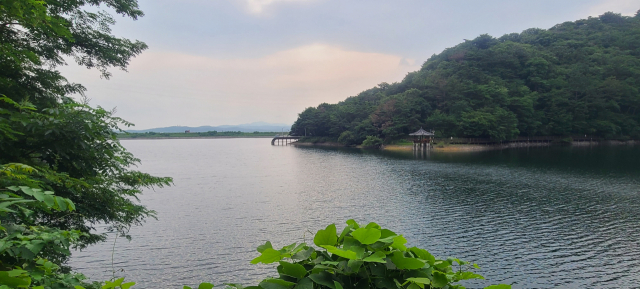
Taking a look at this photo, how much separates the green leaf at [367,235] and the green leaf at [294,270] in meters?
0.30

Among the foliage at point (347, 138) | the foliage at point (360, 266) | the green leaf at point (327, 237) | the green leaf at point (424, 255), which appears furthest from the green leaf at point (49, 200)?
the foliage at point (347, 138)

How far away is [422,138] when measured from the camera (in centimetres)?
5447

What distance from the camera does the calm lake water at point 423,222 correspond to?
10.4m

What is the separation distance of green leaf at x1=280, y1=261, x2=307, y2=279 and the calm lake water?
866 centimetres

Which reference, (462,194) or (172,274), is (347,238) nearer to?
(172,274)

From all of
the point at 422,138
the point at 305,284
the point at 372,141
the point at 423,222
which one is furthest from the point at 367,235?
the point at 372,141

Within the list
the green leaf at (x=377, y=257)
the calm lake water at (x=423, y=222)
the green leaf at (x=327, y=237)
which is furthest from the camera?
the calm lake water at (x=423, y=222)

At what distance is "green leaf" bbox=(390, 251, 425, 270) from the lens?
1.71 meters

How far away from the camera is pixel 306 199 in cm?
2044

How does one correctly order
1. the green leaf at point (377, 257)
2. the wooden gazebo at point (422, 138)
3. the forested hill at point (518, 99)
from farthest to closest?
1. the forested hill at point (518, 99)
2. the wooden gazebo at point (422, 138)
3. the green leaf at point (377, 257)

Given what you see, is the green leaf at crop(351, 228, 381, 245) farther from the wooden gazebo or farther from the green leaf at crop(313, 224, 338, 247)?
the wooden gazebo

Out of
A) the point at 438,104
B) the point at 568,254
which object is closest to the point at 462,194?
the point at 568,254

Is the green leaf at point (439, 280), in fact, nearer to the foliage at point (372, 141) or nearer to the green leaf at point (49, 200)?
the green leaf at point (49, 200)

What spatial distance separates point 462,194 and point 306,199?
9090 mm
